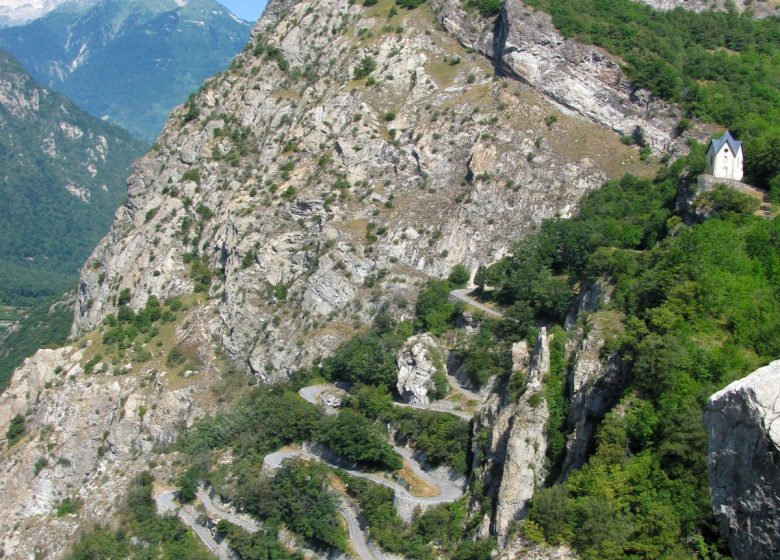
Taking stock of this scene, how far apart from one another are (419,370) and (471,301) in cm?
963

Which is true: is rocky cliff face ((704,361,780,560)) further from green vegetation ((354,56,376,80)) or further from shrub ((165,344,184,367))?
green vegetation ((354,56,376,80))

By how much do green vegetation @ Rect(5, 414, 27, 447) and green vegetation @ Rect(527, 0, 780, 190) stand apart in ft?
214

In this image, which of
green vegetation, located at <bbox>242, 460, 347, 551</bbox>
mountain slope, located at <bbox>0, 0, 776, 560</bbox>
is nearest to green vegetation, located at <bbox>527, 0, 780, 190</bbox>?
mountain slope, located at <bbox>0, 0, 776, 560</bbox>

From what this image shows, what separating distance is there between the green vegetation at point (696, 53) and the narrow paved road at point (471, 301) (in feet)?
70.9

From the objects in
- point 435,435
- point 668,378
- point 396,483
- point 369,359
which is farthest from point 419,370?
point 668,378

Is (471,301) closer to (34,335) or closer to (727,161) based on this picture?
(727,161)

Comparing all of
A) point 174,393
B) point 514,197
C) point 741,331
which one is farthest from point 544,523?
point 174,393

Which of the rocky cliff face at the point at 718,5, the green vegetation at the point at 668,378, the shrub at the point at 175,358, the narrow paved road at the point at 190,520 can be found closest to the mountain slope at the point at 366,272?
the shrub at the point at 175,358

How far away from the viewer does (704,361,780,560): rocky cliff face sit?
13352mm

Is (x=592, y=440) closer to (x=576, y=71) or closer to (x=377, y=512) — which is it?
(x=377, y=512)

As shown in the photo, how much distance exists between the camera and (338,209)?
246 feet

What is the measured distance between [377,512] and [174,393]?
3190 centimetres

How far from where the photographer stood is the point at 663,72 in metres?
71.9

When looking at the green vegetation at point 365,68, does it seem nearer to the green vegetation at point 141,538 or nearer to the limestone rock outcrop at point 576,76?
the limestone rock outcrop at point 576,76
